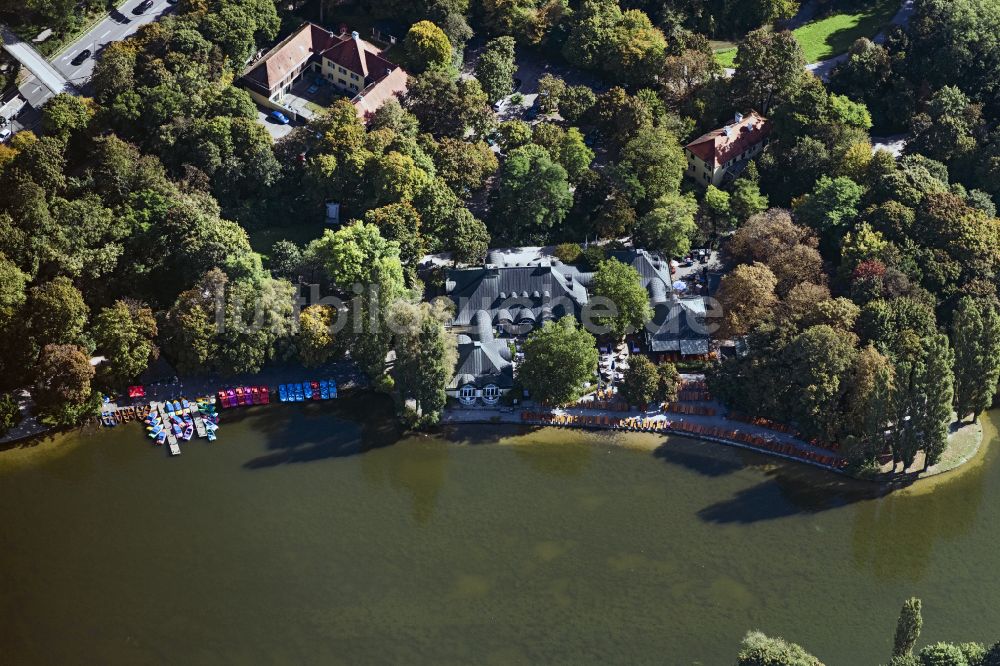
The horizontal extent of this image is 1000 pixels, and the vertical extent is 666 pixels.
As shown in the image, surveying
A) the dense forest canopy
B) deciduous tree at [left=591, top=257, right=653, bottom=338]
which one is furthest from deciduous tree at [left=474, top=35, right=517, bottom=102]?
deciduous tree at [left=591, top=257, right=653, bottom=338]

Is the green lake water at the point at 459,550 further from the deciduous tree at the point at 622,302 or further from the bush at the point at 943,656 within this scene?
the deciduous tree at the point at 622,302

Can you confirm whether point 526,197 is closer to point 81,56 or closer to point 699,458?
point 699,458

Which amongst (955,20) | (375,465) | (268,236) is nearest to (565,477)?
(375,465)

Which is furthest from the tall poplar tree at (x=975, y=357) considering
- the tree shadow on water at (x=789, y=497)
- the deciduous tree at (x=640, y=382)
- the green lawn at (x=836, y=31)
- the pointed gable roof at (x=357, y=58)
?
the pointed gable roof at (x=357, y=58)

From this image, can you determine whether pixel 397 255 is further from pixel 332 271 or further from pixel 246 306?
pixel 246 306

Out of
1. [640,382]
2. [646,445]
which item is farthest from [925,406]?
[640,382]

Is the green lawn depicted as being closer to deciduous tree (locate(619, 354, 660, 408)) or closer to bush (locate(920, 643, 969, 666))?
deciduous tree (locate(619, 354, 660, 408))
